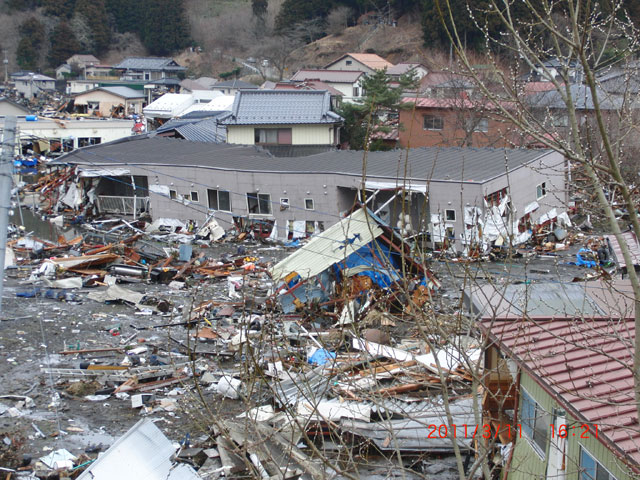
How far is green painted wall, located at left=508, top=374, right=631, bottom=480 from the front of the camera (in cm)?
469

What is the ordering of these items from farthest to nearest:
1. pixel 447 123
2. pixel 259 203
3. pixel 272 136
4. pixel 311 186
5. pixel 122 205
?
pixel 447 123, pixel 272 136, pixel 122 205, pixel 259 203, pixel 311 186

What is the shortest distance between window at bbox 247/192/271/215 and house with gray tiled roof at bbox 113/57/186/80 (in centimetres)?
4501

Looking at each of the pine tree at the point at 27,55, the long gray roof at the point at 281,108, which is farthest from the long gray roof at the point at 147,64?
the long gray roof at the point at 281,108

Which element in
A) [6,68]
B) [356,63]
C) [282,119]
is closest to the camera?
[282,119]

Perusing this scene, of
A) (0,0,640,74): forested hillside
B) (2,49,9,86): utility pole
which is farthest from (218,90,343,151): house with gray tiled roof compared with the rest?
(2,49,9,86): utility pole

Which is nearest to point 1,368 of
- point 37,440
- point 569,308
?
point 37,440

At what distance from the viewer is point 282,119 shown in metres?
26.8

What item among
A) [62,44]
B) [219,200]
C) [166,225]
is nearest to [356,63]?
[219,200]

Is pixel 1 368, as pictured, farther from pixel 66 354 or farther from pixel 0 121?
pixel 0 121

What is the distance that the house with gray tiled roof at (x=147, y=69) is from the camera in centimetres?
6319

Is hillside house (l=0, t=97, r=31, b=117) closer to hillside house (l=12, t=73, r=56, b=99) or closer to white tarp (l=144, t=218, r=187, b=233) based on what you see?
hillside house (l=12, t=73, r=56, b=99)

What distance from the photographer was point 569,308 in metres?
6.80

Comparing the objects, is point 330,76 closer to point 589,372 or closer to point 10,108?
point 10,108

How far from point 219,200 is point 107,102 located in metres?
31.0
